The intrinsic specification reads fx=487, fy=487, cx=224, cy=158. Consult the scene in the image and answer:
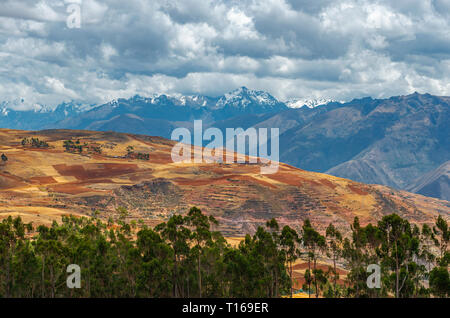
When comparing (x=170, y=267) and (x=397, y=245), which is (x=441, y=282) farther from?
Result: (x=170, y=267)

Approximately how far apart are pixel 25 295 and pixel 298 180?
472ft

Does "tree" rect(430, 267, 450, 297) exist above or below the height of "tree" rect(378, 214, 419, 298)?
below

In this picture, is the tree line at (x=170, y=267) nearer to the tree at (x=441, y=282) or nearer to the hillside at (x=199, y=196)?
the tree at (x=441, y=282)

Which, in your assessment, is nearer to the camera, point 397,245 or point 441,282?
point 441,282

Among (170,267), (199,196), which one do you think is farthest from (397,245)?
(199,196)

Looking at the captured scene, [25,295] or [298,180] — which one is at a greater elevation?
[298,180]

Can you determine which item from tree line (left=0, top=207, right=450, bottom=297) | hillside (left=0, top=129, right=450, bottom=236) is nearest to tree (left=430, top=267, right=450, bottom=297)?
tree line (left=0, top=207, right=450, bottom=297)

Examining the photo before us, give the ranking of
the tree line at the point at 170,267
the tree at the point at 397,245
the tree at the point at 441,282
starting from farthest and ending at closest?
the tree at the point at 397,245 → the tree line at the point at 170,267 → the tree at the point at 441,282

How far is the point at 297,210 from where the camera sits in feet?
560

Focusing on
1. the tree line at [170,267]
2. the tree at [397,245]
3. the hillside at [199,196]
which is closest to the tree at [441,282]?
the tree line at [170,267]

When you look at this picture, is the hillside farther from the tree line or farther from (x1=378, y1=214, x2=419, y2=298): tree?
Result: (x1=378, y1=214, x2=419, y2=298): tree
